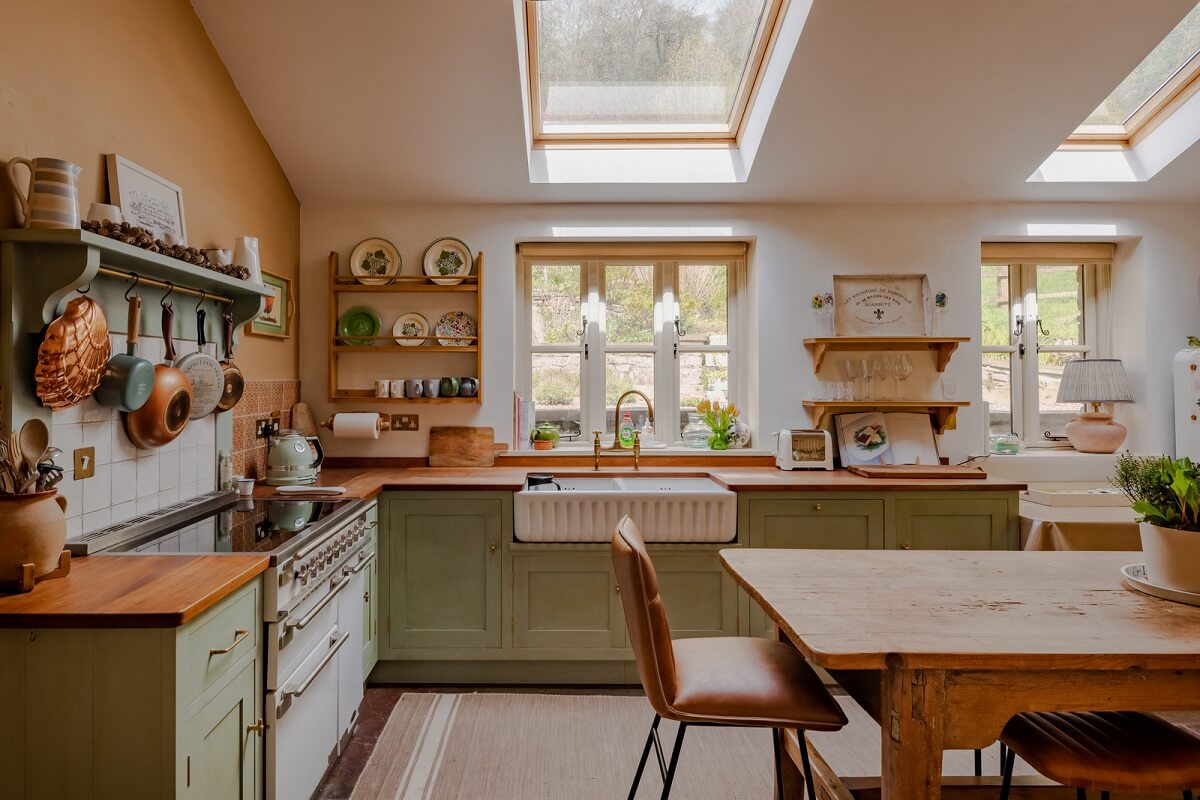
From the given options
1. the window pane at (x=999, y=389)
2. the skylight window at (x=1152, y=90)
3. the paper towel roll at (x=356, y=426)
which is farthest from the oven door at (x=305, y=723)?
the skylight window at (x=1152, y=90)

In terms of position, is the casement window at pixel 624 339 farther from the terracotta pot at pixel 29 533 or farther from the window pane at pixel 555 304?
the terracotta pot at pixel 29 533

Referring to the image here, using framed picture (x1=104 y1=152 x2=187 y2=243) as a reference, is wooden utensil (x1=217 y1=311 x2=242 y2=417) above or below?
below

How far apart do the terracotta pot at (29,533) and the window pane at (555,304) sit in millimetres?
2567

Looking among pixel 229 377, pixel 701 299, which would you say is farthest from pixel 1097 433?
pixel 229 377

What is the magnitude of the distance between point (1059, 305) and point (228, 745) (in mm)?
4376

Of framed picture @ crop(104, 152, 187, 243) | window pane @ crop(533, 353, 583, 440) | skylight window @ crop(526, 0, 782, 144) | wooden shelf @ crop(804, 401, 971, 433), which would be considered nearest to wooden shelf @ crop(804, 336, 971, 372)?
wooden shelf @ crop(804, 401, 971, 433)

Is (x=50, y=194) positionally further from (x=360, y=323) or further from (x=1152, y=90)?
(x=1152, y=90)

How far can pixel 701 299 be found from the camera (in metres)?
3.86

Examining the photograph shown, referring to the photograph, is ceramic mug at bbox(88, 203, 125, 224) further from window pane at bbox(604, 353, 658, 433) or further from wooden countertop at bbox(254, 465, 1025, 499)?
window pane at bbox(604, 353, 658, 433)

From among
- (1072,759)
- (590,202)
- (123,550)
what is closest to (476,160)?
(590,202)

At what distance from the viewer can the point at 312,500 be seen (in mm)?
2561

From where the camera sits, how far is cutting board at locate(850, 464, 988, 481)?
124 inches

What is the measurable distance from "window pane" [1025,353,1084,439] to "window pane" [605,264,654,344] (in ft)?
7.32

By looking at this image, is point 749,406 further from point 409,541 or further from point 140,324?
point 140,324
